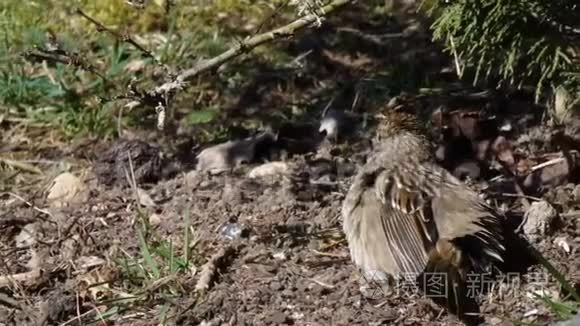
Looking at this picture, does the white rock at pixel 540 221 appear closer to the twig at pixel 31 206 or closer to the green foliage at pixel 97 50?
the green foliage at pixel 97 50

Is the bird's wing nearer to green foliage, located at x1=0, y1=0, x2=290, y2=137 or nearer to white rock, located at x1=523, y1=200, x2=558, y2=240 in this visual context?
white rock, located at x1=523, y1=200, x2=558, y2=240

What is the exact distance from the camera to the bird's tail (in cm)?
461

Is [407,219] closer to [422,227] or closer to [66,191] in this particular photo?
[422,227]

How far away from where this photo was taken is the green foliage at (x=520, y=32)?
5297 mm

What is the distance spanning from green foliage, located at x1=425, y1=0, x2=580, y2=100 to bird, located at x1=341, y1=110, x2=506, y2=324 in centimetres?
53

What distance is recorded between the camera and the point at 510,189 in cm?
555

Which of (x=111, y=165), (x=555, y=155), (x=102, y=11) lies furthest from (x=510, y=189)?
(x=102, y=11)

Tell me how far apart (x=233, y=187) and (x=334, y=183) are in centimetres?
46

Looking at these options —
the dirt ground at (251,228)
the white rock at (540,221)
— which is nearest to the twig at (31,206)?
the dirt ground at (251,228)

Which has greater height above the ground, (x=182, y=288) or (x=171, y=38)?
(x=171, y=38)

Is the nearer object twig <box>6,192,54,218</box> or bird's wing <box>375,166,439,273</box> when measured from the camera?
bird's wing <box>375,166,439,273</box>

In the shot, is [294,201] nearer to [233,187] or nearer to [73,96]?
[233,187]

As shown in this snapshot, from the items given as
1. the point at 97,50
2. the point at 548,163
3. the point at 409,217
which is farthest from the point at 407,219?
the point at 97,50

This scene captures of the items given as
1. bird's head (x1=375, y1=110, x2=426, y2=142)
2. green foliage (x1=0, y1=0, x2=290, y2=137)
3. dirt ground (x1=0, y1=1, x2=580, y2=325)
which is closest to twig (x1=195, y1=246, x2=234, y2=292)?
dirt ground (x1=0, y1=1, x2=580, y2=325)
